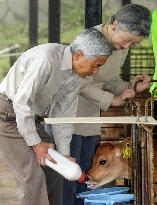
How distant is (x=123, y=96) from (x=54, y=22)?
2.43m

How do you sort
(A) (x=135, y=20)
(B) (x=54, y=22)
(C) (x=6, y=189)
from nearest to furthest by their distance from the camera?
(A) (x=135, y=20), (C) (x=6, y=189), (B) (x=54, y=22)

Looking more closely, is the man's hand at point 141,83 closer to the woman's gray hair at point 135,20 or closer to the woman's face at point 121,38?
the woman's face at point 121,38

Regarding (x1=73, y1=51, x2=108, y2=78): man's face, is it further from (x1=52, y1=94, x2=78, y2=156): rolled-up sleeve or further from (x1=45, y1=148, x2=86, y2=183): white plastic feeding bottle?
(x1=45, y1=148, x2=86, y2=183): white plastic feeding bottle

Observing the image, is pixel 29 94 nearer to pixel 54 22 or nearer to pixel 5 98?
pixel 5 98

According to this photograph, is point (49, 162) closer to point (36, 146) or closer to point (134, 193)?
point (36, 146)

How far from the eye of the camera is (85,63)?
3980 mm

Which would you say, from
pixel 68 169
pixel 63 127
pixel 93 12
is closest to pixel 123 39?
pixel 63 127

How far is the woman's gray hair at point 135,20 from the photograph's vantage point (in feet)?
13.6

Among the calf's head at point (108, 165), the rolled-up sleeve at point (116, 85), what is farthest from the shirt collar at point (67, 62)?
the calf's head at point (108, 165)

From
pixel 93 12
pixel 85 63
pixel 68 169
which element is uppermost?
pixel 93 12

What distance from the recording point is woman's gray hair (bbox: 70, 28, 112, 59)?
154 inches

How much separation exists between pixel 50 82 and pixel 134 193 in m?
0.91

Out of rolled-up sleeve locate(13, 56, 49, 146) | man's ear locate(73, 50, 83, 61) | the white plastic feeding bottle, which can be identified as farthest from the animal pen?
man's ear locate(73, 50, 83, 61)

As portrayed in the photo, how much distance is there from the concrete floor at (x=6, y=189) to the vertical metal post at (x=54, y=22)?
133cm
